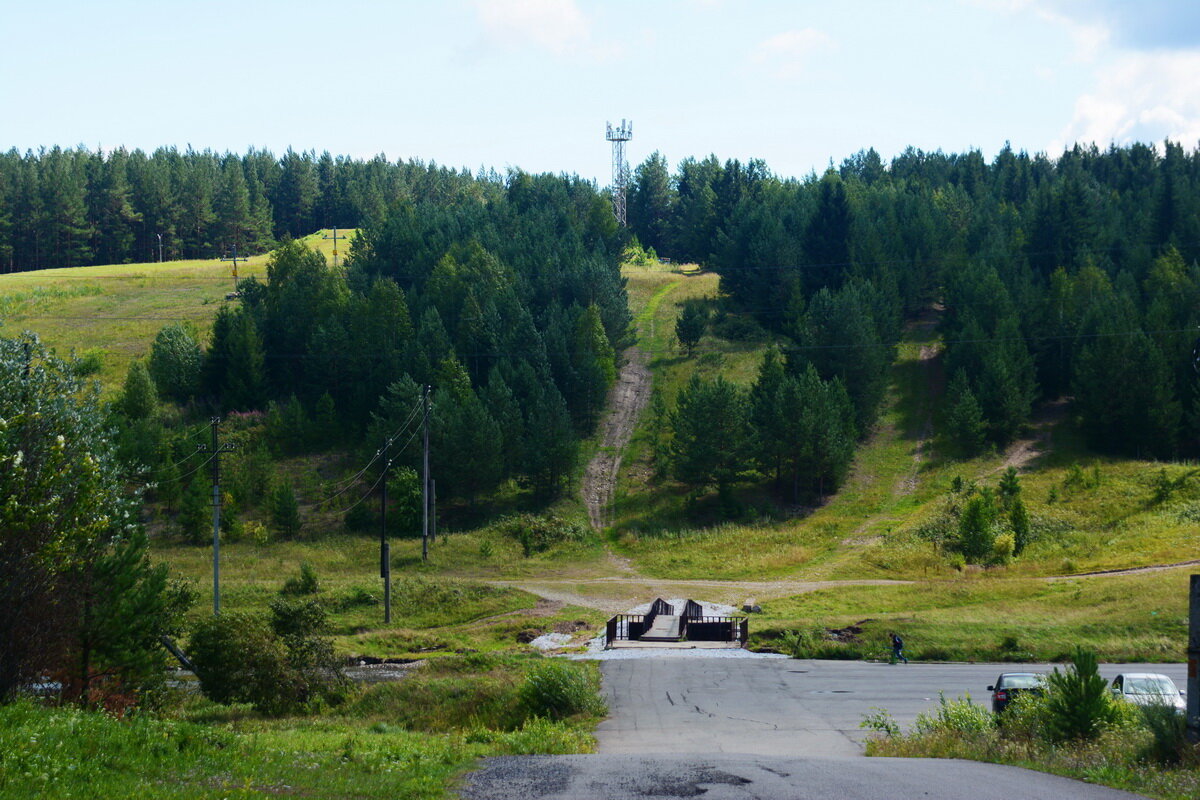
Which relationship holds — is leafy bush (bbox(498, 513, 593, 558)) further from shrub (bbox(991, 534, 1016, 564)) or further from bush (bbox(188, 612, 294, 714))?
bush (bbox(188, 612, 294, 714))

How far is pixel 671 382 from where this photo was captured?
80938mm

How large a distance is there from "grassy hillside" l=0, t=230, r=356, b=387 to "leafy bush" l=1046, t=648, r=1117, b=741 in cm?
7674

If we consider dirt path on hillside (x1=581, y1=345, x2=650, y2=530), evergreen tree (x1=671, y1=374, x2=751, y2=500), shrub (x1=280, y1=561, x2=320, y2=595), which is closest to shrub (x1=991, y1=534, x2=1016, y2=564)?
evergreen tree (x1=671, y1=374, x2=751, y2=500)

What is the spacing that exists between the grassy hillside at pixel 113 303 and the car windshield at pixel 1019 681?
73111 mm

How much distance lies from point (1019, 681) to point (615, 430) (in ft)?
182

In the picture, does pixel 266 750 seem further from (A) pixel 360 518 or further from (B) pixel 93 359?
(B) pixel 93 359

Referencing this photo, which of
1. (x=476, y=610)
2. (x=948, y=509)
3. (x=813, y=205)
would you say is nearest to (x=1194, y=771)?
(x=476, y=610)

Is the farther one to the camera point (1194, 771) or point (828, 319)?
point (828, 319)

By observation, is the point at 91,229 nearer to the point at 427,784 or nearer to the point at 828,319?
the point at 828,319

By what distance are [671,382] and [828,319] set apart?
15465mm

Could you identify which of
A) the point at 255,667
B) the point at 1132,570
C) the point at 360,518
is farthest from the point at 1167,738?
the point at 360,518

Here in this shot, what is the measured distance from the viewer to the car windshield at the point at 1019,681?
2062cm

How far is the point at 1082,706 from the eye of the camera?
15016 mm

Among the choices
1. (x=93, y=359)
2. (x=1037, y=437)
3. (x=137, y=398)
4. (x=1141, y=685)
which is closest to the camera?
(x=1141, y=685)
